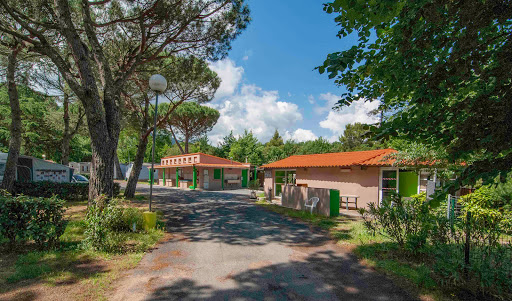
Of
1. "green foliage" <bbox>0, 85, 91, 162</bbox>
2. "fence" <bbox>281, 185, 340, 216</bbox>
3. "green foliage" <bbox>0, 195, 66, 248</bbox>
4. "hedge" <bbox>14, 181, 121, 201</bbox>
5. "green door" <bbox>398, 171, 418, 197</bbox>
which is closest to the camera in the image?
"green foliage" <bbox>0, 195, 66, 248</bbox>

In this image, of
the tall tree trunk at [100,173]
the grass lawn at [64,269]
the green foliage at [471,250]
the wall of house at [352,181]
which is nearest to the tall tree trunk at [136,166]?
the tall tree trunk at [100,173]

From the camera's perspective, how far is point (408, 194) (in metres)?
11.5

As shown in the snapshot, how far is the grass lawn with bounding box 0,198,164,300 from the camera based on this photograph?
125 inches

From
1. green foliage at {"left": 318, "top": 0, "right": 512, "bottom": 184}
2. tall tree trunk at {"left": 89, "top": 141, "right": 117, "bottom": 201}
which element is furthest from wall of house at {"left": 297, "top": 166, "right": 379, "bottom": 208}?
tall tree trunk at {"left": 89, "top": 141, "right": 117, "bottom": 201}

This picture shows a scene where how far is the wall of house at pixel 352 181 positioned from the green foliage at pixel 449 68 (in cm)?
834

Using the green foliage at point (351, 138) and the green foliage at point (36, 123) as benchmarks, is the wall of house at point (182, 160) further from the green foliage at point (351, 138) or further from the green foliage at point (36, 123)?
the green foliage at point (351, 138)

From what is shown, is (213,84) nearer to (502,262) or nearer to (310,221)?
(310,221)

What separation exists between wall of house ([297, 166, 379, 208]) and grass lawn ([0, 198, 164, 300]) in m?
9.69

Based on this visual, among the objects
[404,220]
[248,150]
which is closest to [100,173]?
[404,220]

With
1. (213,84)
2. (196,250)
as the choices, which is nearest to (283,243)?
(196,250)

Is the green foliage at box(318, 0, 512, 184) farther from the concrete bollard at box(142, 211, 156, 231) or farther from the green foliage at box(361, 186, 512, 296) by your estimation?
the concrete bollard at box(142, 211, 156, 231)

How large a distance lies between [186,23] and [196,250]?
8169 millimetres

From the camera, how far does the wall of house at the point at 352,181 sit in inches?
448

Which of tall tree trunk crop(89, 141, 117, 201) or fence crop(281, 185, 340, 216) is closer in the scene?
tall tree trunk crop(89, 141, 117, 201)
